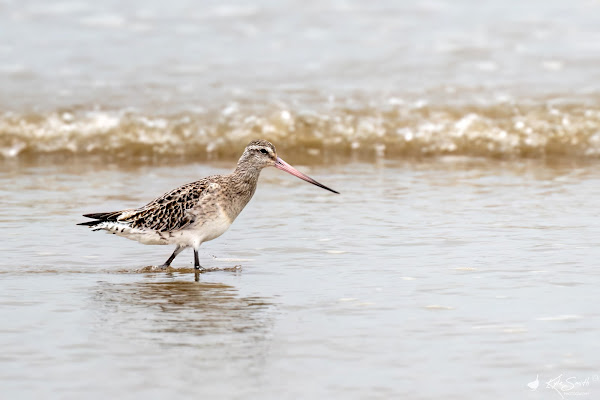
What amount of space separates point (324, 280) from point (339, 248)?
41.5 inches

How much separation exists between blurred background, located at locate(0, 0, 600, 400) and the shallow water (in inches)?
0.9

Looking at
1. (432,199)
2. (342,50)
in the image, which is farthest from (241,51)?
(432,199)

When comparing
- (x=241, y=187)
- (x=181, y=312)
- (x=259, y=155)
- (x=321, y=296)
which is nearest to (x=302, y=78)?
(x=259, y=155)

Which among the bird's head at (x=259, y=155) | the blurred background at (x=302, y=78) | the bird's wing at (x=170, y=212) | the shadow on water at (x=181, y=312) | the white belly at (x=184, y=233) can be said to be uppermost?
the blurred background at (x=302, y=78)

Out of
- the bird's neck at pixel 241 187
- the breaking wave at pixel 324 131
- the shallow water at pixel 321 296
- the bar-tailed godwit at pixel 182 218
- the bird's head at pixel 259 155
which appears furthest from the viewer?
the breaking wave at pixel 324 131

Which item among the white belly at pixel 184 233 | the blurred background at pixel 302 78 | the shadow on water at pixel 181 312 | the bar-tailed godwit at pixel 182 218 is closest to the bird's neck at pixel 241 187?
the bar-tailed godwit at pixel 182 218

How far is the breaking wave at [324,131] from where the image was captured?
13.8 m

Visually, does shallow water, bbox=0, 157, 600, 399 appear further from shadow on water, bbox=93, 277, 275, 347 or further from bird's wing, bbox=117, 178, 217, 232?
bird's wing, bbox=117, 178, 217, 232

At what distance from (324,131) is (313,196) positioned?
3560 mm

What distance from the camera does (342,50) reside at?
727 inches

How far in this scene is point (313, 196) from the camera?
10.9m

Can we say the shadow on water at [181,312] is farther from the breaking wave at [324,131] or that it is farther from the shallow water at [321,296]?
the breaking wave at [324,131]

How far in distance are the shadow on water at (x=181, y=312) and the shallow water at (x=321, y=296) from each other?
0.7 inches

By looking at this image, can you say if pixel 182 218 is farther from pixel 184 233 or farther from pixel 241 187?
Answer: pixel 241 187
